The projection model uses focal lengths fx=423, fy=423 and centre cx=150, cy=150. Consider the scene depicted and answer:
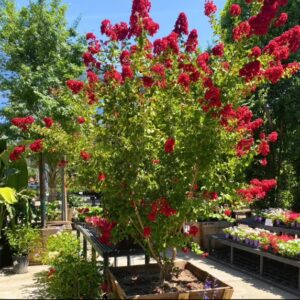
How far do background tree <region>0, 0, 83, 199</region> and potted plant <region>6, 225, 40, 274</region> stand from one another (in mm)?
3573

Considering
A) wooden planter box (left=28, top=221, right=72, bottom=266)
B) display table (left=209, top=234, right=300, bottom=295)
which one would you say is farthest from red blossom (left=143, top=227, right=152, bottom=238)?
wooden planter box (left=28, top=221, right=72, bottom=266)

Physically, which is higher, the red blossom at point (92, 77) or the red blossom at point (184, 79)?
the red blossom at point (92, 77)

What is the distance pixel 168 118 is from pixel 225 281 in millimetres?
3449

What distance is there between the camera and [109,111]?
14.9 ft

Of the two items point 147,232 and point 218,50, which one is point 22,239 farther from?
point 218,50

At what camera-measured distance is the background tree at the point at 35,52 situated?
34.8 ft

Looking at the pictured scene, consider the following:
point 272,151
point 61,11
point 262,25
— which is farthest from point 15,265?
point 272,151

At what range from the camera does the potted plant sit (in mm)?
7523

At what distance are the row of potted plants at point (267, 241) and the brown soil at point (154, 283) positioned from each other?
6.40 feet

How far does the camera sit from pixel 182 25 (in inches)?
173

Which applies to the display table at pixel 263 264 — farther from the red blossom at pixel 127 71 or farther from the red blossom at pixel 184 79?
the red blossom at pixel 127 71

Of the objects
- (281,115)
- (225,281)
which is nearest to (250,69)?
(225,281)

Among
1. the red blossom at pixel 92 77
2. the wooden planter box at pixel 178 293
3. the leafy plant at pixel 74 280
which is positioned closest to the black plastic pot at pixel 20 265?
the leafy plant at pixel 74 280

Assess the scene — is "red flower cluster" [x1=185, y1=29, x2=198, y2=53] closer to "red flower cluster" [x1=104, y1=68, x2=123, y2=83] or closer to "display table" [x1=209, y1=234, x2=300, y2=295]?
"red flower cluster" [x1=104, y1=68, x2=123, y2=83]
